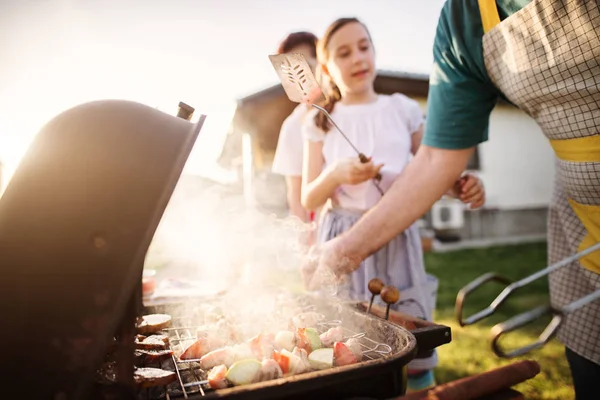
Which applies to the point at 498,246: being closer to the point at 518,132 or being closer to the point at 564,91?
the point at 518,132

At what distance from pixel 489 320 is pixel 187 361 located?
5100mm

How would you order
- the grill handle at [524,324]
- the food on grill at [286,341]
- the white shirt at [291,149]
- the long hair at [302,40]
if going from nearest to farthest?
the grill handle at [524,324] < the food on grill at [286,341] < the white shirt at [291,149] < the long hair at [302,40]

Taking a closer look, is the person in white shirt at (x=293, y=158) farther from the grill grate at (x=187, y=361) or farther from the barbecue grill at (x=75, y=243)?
the barbecue grill at (x=75, y=243)

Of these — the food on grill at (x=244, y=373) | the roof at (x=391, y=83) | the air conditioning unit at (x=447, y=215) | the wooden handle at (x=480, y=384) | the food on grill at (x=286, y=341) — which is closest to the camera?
the wooden handle at (x=480, y=384)

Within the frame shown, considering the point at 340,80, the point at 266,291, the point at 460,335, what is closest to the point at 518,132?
the point at 460,335

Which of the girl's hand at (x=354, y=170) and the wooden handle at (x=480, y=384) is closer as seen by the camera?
the wooden handle at (x=480, y=384)

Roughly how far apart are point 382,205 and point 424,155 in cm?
31

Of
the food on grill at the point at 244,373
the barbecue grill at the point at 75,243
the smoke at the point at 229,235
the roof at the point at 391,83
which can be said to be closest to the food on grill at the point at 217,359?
the food on grill at the point at 244,373

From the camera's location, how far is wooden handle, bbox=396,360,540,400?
3.56 feet

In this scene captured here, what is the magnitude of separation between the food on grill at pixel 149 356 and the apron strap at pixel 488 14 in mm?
1699

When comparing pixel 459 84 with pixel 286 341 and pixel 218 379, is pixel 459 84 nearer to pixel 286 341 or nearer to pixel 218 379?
pixel 286 341

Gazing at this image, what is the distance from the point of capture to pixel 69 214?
96 cm

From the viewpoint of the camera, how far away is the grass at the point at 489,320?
12.1 feet

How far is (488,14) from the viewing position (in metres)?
1.50
